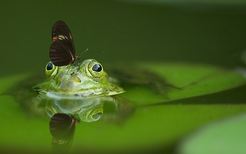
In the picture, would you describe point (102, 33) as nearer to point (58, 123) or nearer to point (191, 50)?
point (191, 50)

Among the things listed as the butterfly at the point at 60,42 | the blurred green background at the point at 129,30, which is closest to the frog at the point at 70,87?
the butterfly at the point at 60,42

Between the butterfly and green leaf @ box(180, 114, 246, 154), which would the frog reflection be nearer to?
the butterfly

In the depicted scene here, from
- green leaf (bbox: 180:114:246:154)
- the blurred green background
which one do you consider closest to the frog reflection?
green leaf (bbox: 180:114:246:154)

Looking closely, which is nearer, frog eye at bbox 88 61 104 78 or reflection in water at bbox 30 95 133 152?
reflection in water at bbox 30 95 133 152

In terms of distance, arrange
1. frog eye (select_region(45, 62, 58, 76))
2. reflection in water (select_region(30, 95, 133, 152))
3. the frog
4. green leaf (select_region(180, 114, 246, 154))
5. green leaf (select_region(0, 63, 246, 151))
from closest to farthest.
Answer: green leaf (select_region(180, 114, 246, 154)) < green leaf (select_region(0, 63, 246, 151)) < reflection in water (select_region(30, 95, 133, 152)) < the frog < frog eye (select_region(45, 62, 58, 76))

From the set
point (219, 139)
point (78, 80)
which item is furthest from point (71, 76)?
point (219, 139)

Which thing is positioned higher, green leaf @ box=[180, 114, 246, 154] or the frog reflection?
the frog reflection

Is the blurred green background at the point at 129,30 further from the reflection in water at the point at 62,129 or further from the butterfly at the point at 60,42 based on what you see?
the reflection in water at the point at 62,129
